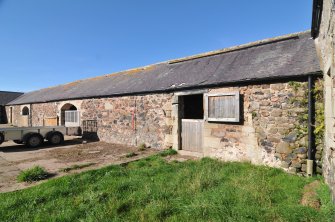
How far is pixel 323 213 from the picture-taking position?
3328 mm

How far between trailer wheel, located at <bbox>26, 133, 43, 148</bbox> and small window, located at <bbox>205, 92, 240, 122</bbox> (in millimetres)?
8697

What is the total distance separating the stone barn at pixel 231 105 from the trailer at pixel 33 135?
6.96 ft

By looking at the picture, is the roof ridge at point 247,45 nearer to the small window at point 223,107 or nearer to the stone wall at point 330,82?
the small window at point 223,107

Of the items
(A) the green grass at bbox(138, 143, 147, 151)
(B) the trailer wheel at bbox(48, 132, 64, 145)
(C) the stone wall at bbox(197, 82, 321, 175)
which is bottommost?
(A) the green grass at bbox(138, 143, 147, 151)

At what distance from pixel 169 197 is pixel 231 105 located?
12.8 feet

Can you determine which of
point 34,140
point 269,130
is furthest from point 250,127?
point 34,140

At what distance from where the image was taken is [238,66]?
26.0ft

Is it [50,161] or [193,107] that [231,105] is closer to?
[193,107]

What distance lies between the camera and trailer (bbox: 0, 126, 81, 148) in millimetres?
10000

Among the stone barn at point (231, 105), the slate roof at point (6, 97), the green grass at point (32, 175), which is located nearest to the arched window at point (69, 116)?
the stone barn at point (231, 105)

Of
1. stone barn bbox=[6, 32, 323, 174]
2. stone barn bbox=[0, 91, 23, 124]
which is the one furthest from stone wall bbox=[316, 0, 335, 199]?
stone barn bbox=[0, 91, 23, 124]

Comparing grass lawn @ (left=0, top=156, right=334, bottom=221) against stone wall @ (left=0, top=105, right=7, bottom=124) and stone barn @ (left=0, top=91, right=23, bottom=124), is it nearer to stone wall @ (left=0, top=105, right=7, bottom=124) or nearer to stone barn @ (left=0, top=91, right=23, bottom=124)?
stone wall @ (left=0, top=105, right=7, bottom=124)

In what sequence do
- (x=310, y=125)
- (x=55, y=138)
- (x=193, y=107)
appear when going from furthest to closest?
(x=55, y=138), (x=193, y=107), (x=310, y=125)

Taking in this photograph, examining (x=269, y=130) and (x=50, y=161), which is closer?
(x=269, y=130)
